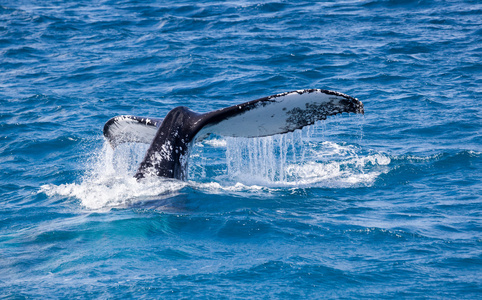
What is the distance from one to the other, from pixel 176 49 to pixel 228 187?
490 inches

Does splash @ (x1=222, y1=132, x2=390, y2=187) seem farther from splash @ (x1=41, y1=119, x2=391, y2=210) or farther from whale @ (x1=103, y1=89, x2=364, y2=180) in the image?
whale @ (x1=103, y1=89, x2=364, y2=180)

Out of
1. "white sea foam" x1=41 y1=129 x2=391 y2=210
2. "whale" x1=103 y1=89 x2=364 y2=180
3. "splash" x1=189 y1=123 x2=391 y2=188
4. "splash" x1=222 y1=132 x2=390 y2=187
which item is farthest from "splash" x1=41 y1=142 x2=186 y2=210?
"splash" x1=222 y1=132 x2=390 y2=187

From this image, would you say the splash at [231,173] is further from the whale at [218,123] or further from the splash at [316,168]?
the whale at [218,123]

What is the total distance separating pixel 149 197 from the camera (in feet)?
29.7

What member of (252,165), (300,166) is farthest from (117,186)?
(300,166)

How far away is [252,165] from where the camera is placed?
38.5 ft

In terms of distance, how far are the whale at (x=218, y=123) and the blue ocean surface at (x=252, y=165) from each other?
0.32 m

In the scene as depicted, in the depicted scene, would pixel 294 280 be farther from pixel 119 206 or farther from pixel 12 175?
pixel 12 175

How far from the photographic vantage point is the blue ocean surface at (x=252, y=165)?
7.02 meters

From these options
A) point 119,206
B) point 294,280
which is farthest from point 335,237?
point 119,206

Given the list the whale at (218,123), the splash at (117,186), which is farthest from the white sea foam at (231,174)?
the whale at (218,123)

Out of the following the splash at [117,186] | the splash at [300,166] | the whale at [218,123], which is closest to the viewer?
the whale at [218,123]

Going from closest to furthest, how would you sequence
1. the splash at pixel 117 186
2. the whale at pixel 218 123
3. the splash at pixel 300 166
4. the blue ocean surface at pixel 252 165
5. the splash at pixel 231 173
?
the blue ocean surface at pixel 252 165 → the whale at pixel 218 123 → the splash at pixel 117 186 → the splash at pixel 231 173 → the splash at pixel 300 166

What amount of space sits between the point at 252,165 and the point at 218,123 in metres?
3.36
